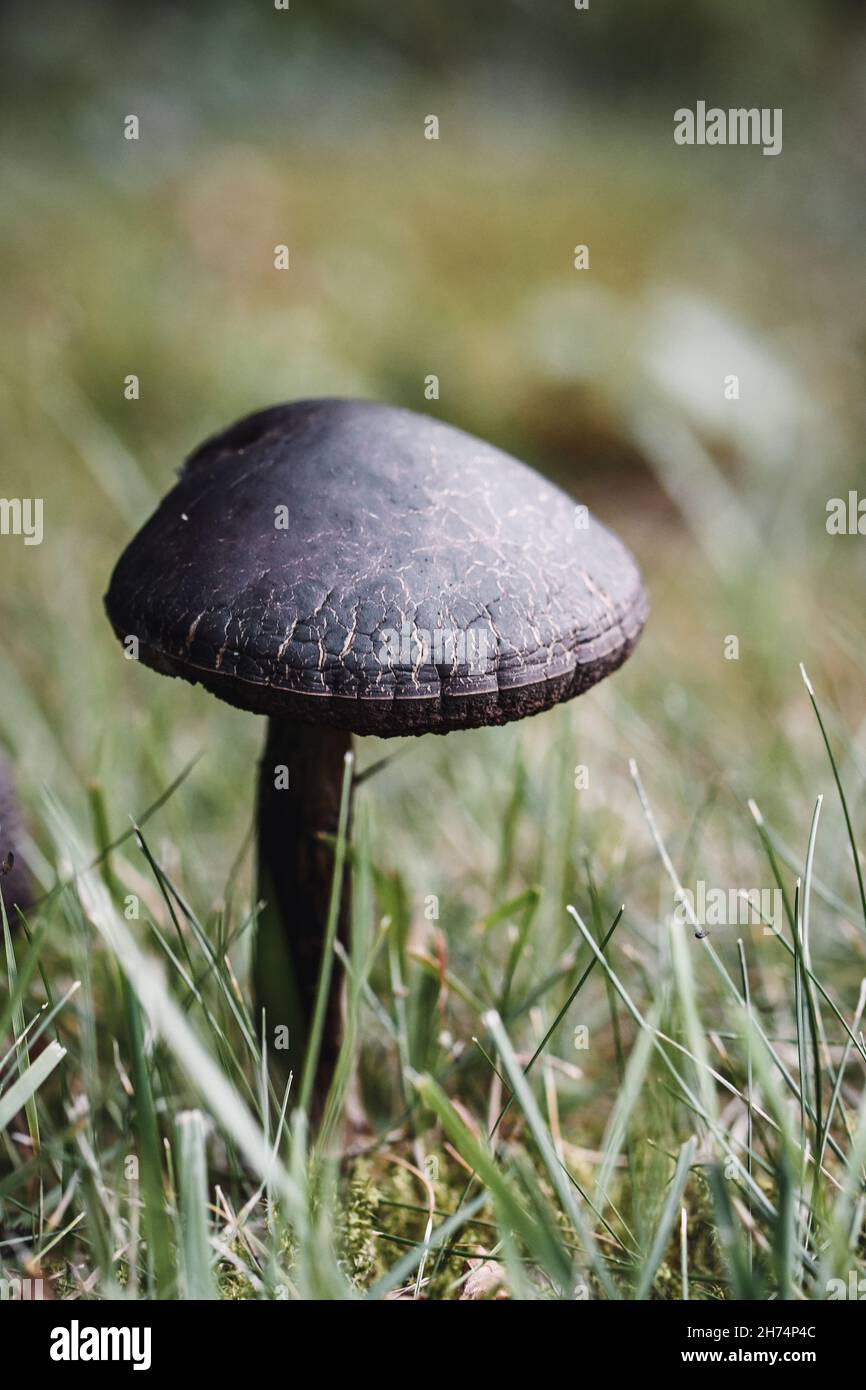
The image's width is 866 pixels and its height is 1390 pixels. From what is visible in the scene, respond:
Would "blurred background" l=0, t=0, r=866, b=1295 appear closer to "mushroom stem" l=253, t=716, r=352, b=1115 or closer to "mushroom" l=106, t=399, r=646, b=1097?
"mushroom stem" l=253, t=716, r=352, b=1115

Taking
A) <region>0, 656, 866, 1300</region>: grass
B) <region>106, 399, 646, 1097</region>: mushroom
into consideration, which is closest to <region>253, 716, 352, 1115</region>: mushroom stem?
<region>0, 656, 866, 1300</region>: grass

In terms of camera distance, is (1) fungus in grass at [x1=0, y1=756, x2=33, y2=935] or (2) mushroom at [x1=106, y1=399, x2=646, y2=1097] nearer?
(2) mushroom at [x1=106, y1=399, x2=646, y2=1097]

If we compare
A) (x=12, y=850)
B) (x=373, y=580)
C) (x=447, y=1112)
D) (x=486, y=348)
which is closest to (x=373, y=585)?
(x=373, y=580)

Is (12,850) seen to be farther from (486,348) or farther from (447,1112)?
(486,348)

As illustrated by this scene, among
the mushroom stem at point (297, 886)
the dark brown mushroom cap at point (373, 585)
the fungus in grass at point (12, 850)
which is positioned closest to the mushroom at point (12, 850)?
the fungus in grass at point (12, 850)

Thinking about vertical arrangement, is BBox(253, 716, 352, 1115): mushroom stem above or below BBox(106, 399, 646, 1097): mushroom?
below

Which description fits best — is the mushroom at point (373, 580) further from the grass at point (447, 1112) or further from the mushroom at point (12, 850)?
the mushroom at point (12, 850)
